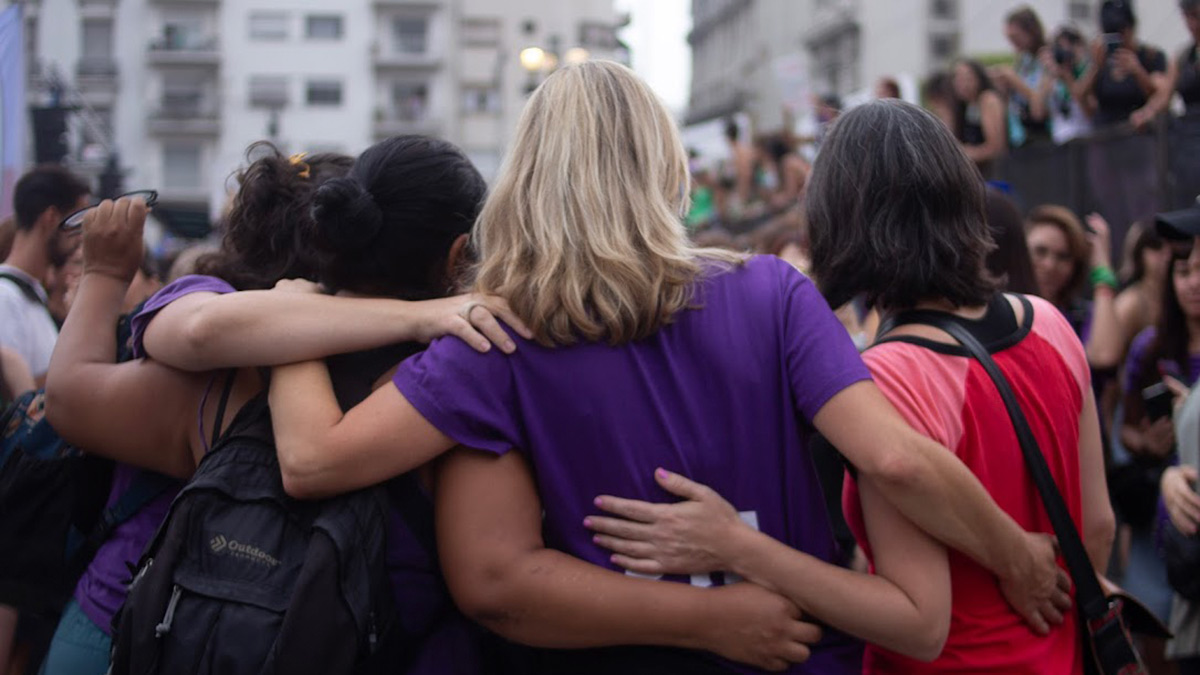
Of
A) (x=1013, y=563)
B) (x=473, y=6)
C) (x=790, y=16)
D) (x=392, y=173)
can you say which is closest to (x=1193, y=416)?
(x=1013, y=563)

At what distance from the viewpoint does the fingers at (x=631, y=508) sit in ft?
6.84

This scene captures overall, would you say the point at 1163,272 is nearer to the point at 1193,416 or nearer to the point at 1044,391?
the point at 1193,416

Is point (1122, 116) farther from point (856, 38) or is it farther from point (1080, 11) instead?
point (856, 38)

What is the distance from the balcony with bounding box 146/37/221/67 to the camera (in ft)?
170

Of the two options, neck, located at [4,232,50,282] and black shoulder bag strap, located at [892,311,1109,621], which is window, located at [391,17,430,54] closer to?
neck, located at [4,232,50,282]

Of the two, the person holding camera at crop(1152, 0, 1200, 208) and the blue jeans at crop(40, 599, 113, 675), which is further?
the person holding camera at crop(1152, 0, 1200, 208)

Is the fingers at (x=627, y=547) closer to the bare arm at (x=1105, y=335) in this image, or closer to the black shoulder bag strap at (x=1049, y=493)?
the black shoulder bag strap at (x=1049, y=493)

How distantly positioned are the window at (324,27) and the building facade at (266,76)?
0.21ft

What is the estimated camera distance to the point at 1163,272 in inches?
182

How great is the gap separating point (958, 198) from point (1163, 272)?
2.70 metres

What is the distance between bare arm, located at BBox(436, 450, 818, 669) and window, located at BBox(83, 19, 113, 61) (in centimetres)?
5635

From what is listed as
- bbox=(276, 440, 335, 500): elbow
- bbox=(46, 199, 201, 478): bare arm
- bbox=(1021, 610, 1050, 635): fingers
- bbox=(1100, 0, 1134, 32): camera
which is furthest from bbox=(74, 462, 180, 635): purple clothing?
bbox=(1100, 0, 1134, 32): camera

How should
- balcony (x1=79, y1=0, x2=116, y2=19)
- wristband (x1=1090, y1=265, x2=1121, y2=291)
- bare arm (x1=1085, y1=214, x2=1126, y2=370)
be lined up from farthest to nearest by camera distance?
balcony (x1=79, y1=0, x2=116, y2=19) → wristband (x1=1090, y1=265, x2=1121, y2=291) → bare arm (x1=1085, y1=214, x2=1126, y2=370)

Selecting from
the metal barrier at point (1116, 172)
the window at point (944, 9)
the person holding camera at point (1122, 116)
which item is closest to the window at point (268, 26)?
the window at point (944, 9)
